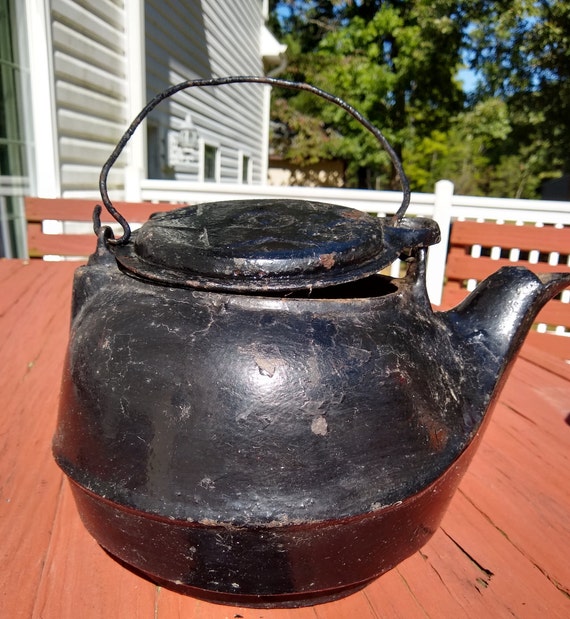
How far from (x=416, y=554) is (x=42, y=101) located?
4300 mm

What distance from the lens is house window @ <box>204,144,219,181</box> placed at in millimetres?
9570

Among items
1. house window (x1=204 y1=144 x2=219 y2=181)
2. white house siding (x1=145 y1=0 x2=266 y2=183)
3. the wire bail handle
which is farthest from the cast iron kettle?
house window (x1=204 y1=144 x2=219 y2=181)

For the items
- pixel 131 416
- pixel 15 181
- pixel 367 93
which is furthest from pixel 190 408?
pixel 367 93

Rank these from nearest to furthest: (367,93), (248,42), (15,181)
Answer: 1. (15,181)
2. (248,42)
3. (367,93)

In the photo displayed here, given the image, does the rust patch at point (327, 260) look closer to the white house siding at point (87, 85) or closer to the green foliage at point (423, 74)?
the white house siding at point (87, 85)

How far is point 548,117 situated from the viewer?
13.0 m

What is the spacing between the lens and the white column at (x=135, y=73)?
18.3 ft

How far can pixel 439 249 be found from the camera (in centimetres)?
385

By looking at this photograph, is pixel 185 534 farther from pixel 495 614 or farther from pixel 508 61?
pixel 508 61

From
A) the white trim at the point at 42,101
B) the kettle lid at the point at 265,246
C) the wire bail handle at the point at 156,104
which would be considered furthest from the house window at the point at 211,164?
the kettle lid at the point at 265,246

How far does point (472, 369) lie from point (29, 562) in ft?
3.85

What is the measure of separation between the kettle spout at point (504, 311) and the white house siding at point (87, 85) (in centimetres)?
416

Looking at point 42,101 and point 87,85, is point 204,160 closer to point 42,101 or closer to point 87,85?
point 87,85

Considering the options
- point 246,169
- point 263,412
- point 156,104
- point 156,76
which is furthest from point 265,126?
point 263,412
